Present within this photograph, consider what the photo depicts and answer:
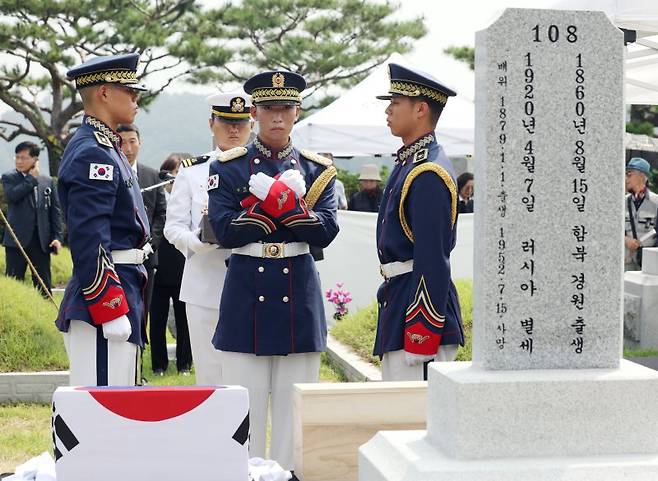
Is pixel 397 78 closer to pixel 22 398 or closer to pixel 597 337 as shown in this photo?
pixel 597 337

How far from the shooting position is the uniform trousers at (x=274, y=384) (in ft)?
15.4

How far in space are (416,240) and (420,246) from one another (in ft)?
0.11

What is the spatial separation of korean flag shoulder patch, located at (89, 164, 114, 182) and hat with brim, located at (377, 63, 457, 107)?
1.23 metres

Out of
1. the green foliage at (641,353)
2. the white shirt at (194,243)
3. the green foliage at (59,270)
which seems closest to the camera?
the white shirt at (194,243)

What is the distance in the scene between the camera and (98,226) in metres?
4.35

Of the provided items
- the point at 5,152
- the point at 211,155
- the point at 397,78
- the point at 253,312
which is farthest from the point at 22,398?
the point at 5,152

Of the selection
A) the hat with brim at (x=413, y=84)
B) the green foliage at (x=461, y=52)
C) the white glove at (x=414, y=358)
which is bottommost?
the white glove at (x=414, y=358)

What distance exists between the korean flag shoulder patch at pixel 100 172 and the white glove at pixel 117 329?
0.57m

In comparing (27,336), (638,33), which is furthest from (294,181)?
(638,33)

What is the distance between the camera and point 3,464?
5.71 meters

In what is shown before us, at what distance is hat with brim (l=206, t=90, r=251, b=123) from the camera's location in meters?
5.79

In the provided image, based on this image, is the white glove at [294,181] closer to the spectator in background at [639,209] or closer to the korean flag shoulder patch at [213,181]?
the korean flag shoulder patch at [213,181]

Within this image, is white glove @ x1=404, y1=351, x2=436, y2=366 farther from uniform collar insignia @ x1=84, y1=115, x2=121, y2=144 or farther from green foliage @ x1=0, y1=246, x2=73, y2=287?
green foliage @ x1=0, y1=246, x2=73, y2=287

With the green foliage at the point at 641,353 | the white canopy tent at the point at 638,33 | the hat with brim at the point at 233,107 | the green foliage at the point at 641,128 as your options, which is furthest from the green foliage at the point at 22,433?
the green foliage at the point at 641,128
